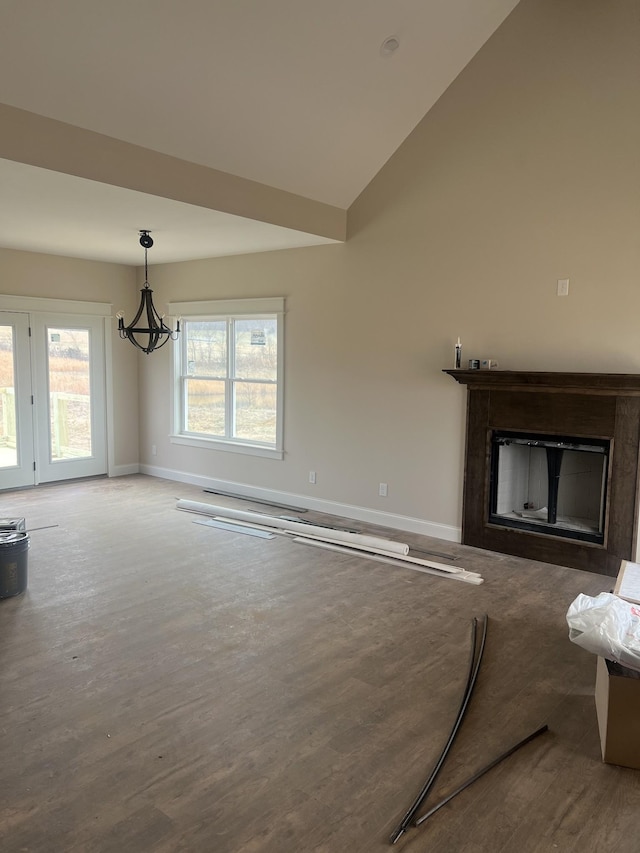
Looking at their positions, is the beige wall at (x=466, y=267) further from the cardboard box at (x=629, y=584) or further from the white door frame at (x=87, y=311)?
the white door frame at (x=87, y=311)

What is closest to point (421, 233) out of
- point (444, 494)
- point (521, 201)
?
point (521, 201)

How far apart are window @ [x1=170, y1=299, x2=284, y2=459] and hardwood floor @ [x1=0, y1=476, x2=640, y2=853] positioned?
2289mm

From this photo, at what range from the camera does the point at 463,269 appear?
5.03m

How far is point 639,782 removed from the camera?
2309mm

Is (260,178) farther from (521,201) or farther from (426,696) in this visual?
(426,696)

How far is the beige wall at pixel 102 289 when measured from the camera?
6.61 meters

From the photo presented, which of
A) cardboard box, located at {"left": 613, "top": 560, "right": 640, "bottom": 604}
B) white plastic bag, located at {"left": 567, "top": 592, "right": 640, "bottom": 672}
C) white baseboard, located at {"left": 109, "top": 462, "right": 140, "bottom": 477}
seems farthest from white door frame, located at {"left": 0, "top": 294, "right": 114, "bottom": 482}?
white plastic bag, located at {"left": 567, "top": 592, "right": 640, "bottom": 672}

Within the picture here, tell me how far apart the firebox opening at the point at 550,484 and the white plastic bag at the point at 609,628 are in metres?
1.89

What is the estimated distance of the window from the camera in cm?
653

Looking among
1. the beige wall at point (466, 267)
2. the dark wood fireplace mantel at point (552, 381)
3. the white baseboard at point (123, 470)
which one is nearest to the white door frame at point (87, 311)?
the white baseboard at point (123, 470)

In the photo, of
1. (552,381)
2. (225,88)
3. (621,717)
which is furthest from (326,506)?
(621,717)

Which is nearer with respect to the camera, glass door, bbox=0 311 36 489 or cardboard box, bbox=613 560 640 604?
cardboard box, bbox=613 560 640 604

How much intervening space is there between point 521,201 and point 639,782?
384cm

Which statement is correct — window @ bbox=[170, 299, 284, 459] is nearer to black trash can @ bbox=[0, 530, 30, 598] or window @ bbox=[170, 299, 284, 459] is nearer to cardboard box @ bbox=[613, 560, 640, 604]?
black trash can @ bbox=[0, 530, 30, 598]
